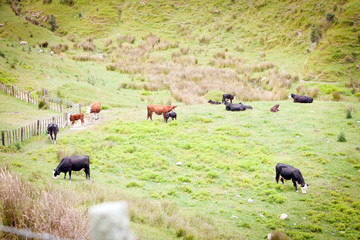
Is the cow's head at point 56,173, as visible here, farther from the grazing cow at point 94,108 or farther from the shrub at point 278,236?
the grazing cow at point 94,108

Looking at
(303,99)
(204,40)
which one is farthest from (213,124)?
(204,40)

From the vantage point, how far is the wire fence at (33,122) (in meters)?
13.1

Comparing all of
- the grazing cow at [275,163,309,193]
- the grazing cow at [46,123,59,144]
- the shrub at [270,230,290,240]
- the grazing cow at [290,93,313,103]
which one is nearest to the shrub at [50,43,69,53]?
the grazing cow at [46,123,59,144]

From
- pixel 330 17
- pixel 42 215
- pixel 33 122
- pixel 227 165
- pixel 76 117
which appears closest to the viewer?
pixel 42 215

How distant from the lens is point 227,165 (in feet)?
38.5

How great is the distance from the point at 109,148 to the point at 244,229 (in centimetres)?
813

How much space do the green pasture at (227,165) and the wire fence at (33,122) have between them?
23.0 inches

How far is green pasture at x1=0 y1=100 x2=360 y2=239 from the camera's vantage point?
773 cm

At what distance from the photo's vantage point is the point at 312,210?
8.27m

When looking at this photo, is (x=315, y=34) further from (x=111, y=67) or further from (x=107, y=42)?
(x=107, y=42)

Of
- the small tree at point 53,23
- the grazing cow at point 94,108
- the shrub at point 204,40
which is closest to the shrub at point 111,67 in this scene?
the shrub at point 204,40

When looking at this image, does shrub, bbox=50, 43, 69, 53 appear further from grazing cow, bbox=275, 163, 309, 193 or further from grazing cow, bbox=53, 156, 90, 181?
grazing cow, bbox=275, 163, 309, 193

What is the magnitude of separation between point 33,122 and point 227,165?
11245 mm

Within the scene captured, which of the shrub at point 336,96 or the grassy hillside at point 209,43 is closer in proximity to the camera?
the shrub at point 336,96
